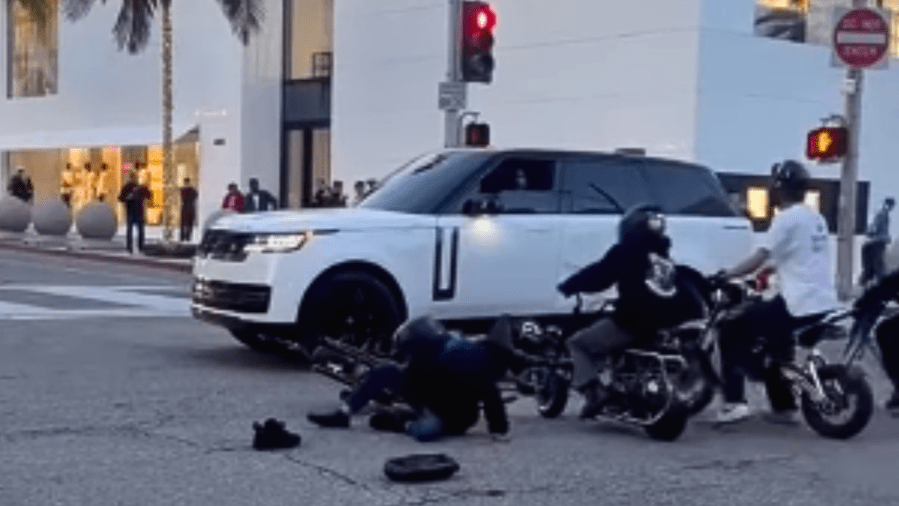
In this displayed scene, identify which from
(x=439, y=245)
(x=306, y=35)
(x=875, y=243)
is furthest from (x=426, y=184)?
(x=306, y=35)

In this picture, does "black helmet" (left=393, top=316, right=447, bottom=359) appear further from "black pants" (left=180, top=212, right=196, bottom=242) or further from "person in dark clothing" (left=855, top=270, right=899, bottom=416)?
"black pants" (left=180, top=212, right=196, bottom=242)

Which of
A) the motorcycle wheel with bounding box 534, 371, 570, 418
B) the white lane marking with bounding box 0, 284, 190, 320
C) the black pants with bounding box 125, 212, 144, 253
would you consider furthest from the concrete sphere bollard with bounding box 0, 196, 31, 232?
the motorcycle wheel with bounding box 534, 371, 570, 418

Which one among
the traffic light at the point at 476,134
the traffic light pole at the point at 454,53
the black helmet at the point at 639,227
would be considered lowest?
the black helmet at the point at 639,227

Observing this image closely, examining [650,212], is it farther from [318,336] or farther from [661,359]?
[318,336]

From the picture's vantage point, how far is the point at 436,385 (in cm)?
879

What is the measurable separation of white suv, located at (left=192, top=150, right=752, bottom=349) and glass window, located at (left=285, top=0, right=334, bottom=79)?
89.6 feet

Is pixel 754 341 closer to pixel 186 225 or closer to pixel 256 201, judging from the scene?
pixel 256 201

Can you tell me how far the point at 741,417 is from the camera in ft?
31.6

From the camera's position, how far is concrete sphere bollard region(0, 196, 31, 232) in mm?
36906

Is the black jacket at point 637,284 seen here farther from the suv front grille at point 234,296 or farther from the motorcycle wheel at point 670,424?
the suv front grille at point 234,296

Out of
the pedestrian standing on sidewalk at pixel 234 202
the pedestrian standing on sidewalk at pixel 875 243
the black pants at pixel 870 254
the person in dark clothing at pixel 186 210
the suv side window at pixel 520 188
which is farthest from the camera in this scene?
the person in dark clothing at pixel 186 210

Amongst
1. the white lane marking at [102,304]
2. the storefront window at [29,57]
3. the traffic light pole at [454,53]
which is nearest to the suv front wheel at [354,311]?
the white lane marking at [102,304]

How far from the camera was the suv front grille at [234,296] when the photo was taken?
11.4 metres

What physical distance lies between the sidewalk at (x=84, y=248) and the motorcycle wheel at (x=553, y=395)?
16.7 m
